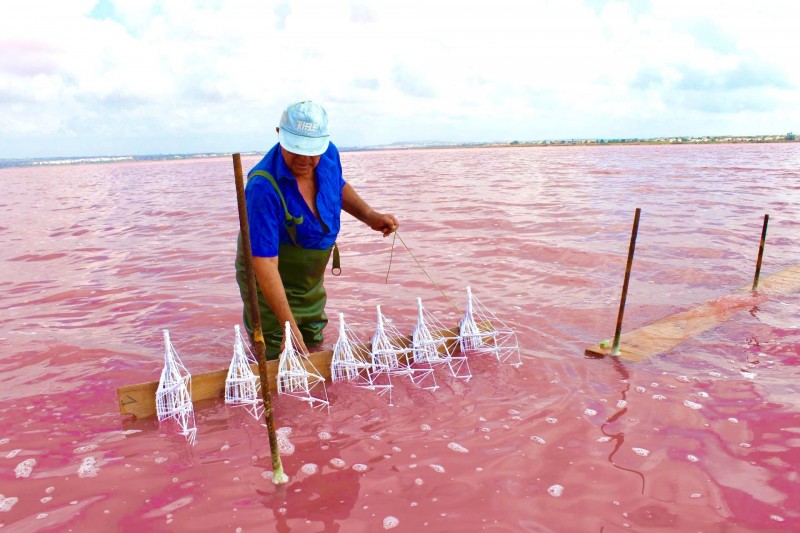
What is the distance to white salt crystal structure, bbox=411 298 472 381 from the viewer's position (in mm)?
4574

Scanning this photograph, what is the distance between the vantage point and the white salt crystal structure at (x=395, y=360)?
4.38 meters

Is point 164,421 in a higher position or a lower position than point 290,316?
lower

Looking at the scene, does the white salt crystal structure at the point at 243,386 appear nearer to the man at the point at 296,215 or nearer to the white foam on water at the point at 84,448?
the man at the point at 296,215

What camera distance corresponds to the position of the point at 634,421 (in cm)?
369

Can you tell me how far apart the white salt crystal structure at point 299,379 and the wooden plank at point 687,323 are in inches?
98.2

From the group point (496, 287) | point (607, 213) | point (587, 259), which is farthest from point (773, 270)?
point (607, 213)

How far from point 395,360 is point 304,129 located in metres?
2.07

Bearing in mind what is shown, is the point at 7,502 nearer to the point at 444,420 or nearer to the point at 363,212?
the point at 444,420

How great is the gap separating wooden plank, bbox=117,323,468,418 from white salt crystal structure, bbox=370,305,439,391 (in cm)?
15

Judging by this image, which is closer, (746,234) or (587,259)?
(587,259)

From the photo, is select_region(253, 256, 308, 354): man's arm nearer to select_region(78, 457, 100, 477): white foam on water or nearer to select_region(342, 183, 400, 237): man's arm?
select_region(342, 183, 400, 237): man's arm

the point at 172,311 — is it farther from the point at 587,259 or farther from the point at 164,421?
the point at 587,259

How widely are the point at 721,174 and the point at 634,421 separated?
25803mm

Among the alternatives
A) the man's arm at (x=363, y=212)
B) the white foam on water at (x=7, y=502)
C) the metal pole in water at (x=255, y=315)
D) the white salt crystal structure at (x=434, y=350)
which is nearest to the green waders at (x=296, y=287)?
the man's arm at (x=363, y=212)
